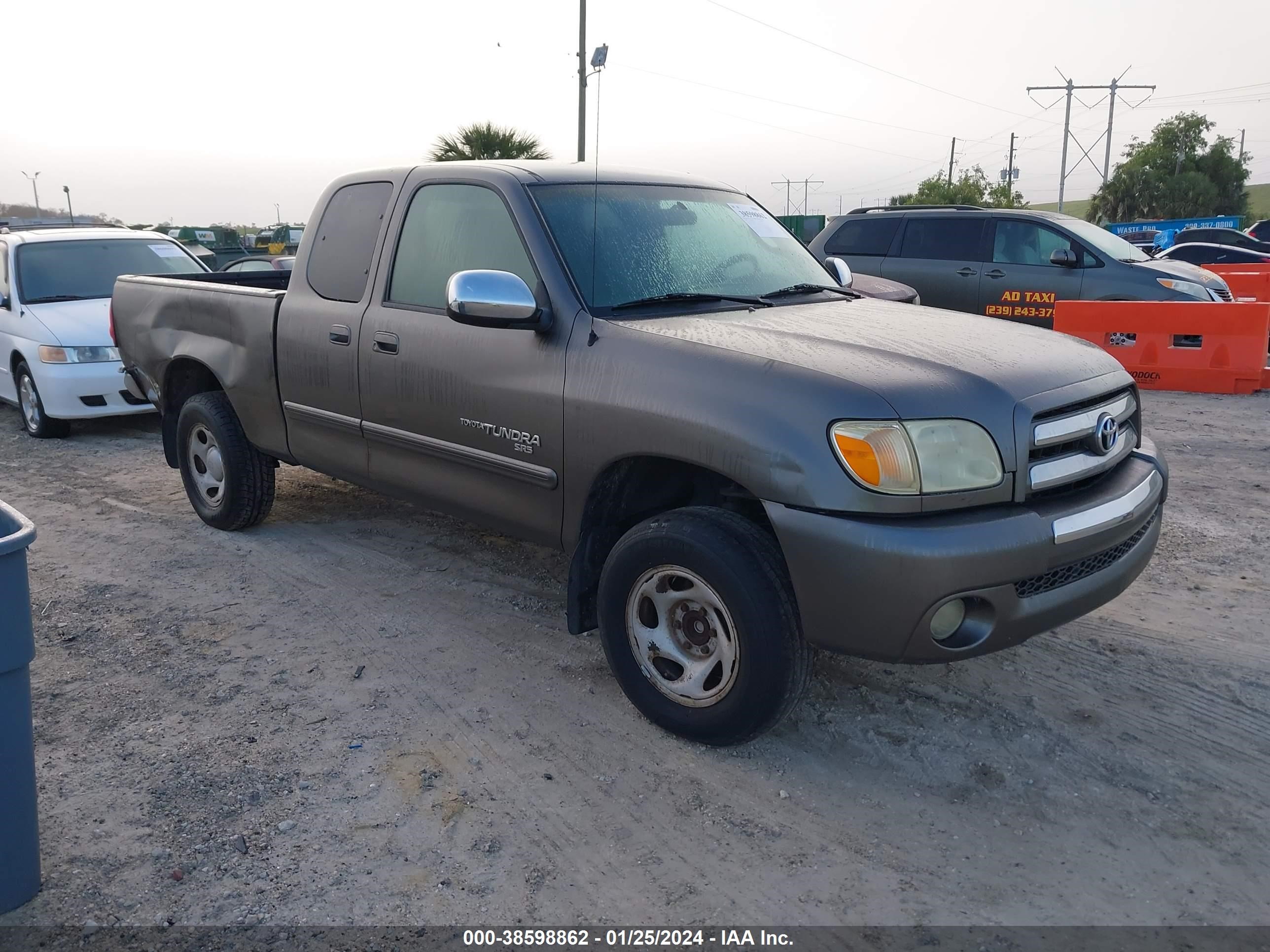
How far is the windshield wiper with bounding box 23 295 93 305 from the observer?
28.8 ft

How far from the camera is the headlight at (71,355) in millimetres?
8305

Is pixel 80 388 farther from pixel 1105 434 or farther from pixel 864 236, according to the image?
pixel 864 236

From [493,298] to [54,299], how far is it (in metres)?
7.08

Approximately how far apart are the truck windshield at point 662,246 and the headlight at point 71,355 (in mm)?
5850

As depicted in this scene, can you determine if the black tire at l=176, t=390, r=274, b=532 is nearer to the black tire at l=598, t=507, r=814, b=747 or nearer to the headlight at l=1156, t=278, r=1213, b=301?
the black tire at l=598, t=507, r=814, b=747

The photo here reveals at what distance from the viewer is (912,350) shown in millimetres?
3275

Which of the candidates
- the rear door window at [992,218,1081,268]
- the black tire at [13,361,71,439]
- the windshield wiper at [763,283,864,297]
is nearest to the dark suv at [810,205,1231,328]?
the rear door window at [992,218,1081,268]

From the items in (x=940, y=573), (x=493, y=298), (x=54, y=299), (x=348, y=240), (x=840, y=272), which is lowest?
(x=940, y=573)

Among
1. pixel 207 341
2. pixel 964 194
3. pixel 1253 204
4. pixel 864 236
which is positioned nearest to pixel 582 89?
pixel 864 236

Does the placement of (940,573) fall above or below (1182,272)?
below

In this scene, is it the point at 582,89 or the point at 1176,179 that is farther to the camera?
the point at 1176,179

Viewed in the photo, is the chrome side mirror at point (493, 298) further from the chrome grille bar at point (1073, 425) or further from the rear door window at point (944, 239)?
the rear door window at point (944, 239)

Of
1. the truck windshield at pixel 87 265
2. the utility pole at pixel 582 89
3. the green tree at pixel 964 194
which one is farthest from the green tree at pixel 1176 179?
the truck windshield at pixel 87 265

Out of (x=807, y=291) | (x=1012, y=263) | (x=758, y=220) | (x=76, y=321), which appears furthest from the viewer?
(x=1012, y=263)
